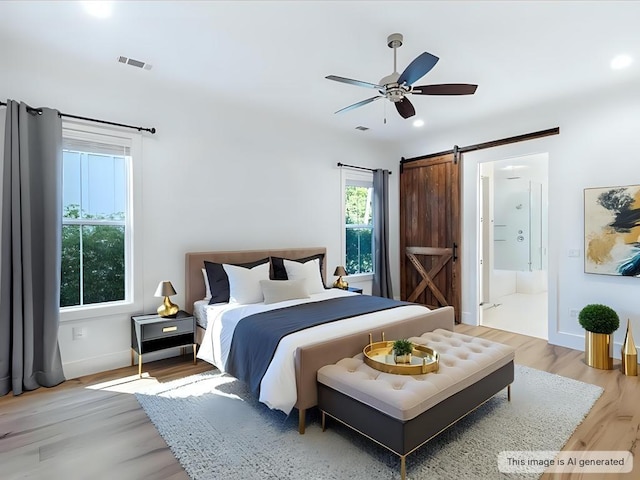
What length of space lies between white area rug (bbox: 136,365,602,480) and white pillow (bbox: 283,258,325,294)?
58.6 inches

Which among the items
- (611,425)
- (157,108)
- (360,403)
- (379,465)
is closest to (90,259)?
(157,108)

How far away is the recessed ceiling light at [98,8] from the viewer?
241cm

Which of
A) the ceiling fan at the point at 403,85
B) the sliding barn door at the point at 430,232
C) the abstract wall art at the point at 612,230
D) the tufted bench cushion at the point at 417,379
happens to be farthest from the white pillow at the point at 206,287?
the abstract wall art at the point at 612,230

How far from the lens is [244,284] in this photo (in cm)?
375

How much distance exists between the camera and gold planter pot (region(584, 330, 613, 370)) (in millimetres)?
3516

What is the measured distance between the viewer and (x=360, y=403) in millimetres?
2127

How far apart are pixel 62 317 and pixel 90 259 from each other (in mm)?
610

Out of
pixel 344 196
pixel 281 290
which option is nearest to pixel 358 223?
pixel 344 196

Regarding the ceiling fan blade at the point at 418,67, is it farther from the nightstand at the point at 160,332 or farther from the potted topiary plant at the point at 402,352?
the nightstand at the point at 160,332

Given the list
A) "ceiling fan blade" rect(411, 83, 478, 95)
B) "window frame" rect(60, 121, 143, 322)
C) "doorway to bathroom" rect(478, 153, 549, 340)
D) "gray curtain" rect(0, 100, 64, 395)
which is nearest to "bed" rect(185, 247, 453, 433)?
"window frame" rect(60, 121, 143, 322)

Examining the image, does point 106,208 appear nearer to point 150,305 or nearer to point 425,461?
point 150,305

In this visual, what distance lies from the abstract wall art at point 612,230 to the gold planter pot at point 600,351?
30.4 inches

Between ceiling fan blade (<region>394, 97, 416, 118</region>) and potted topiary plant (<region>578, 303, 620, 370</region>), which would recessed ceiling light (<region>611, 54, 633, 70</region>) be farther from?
potted topiary plant (<region>578, 303, 620, 370</region>)

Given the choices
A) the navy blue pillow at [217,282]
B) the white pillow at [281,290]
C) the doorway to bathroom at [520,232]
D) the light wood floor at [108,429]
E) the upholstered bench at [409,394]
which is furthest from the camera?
the doorway to bathroom at [520,232]
